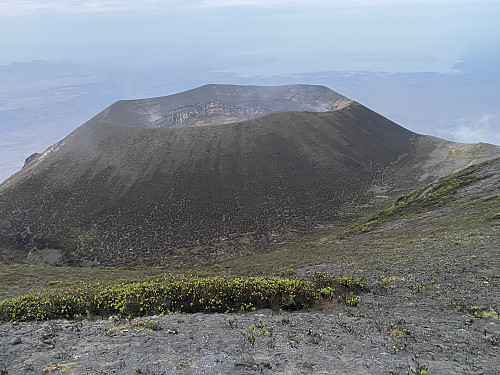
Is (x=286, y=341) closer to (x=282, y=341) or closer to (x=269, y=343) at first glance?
(x=282, y=341)

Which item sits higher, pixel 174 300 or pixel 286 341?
pixel 286 341

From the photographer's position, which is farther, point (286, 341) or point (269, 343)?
point (286, 341)

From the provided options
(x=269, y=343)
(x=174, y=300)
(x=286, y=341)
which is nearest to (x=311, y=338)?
(x=286, y=341)

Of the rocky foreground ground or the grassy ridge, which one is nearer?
the rocky foreground ground

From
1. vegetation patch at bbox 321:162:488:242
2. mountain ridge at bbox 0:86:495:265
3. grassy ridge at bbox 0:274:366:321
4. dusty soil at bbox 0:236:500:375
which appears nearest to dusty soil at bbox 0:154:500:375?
dusty soil at bbox 0:236:500:375

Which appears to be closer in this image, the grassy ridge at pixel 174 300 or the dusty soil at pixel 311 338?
the dusty soil at pixel 311 338

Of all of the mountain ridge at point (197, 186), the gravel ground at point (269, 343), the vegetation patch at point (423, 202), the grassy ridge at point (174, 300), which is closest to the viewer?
the gravel ground at point (269, 343)

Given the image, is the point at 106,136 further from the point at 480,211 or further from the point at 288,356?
the point at 288,356

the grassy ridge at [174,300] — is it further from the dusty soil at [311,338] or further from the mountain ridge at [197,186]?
the mountain ridge at [197,186]

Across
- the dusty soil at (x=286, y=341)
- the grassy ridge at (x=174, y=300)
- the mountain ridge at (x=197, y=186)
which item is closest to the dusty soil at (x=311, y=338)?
the dusty soil at (x=286, y=341)

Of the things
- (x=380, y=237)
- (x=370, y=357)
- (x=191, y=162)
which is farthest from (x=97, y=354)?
(x=191, y=162)

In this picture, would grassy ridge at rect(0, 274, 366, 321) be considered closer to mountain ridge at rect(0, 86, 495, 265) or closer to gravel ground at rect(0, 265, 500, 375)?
gravel ground at rect(0, 265, 500, 375)

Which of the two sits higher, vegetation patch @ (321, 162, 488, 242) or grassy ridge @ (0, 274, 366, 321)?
grassy ridge @ (0, 274, 366, 321)

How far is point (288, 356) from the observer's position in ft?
22.8
